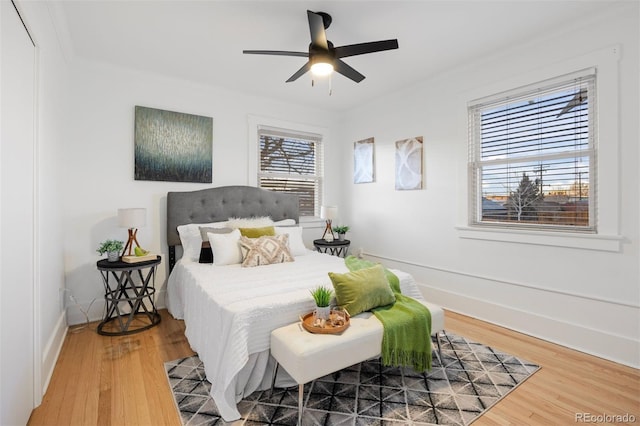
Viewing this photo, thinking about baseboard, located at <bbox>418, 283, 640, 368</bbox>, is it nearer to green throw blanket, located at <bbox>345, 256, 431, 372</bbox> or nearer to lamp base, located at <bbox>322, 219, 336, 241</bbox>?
green throw blanket, located at <bbox>345, 256, 431, 372</bbox>

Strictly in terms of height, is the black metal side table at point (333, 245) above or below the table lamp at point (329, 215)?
below

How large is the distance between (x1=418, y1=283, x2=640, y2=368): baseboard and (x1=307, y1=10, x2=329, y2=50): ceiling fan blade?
9.49ft

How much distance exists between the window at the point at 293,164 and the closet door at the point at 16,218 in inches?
103

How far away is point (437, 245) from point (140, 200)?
3.45 m

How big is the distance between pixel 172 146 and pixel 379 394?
3283 millimetres

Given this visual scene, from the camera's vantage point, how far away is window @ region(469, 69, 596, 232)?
102 inches

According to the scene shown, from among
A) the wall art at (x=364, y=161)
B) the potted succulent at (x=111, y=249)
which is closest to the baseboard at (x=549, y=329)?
the wall art at (x=364, y=161)

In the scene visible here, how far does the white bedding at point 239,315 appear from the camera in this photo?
182 centimetres

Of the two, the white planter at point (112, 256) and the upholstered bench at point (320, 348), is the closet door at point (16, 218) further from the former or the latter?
the upholstered bench at point (320, 348)

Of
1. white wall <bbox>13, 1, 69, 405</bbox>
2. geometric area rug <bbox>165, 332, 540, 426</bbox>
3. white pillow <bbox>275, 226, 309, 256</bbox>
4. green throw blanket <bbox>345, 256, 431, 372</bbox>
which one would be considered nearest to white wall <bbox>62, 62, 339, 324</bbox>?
white wall <bbox>13, 1, 69, 405</bbox>

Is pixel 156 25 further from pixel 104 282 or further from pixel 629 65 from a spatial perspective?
pixel 629 65

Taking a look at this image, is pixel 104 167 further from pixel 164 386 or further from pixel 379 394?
pixel 379 394

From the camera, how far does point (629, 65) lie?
7.61 ft

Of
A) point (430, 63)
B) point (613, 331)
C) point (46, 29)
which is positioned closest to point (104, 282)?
point (46, 29)
